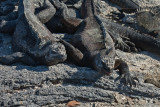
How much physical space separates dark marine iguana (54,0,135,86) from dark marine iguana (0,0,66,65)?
0.46m

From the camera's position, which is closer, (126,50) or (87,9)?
(126,50)

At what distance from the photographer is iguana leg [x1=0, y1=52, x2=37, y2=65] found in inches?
201

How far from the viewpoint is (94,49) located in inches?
219

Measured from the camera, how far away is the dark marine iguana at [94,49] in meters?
4.86

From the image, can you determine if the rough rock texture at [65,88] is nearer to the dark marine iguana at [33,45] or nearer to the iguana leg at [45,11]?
the dark marine iguana at [33,45]

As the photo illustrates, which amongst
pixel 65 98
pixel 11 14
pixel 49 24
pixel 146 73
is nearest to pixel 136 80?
pixel 146 73

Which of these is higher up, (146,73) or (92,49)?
(92,49)

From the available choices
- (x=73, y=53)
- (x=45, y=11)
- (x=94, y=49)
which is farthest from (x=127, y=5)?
(x=73, y=53)

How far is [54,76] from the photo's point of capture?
188 inches

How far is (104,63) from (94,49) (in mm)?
878

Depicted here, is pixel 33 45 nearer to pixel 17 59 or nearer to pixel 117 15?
pixel 17 59

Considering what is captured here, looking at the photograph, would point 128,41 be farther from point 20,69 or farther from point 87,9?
point 20,69

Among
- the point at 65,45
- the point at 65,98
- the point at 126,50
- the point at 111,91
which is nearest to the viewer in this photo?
the point at 65,98

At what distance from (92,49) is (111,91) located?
1037mm
